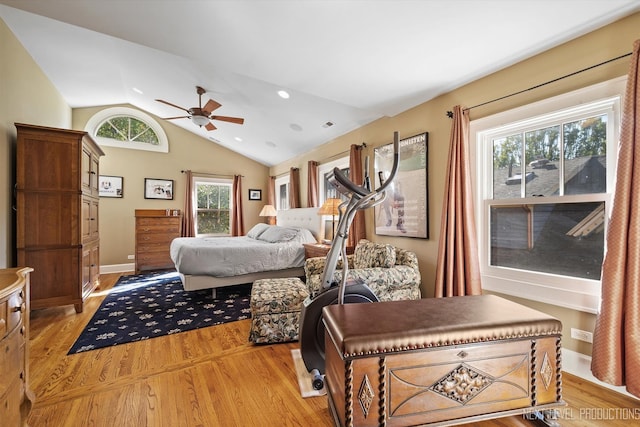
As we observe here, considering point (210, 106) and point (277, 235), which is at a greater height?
point (210, 106)

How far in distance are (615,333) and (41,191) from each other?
4.98 meters

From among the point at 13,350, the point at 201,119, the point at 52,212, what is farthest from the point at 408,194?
the point at 52,212

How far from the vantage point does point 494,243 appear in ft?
8.20

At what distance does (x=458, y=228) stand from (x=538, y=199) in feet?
2.01

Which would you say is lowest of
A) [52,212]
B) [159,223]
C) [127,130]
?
[159,223]

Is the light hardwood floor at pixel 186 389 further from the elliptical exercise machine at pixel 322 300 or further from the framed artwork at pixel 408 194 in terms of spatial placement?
the framed artwork at pixel 408 194

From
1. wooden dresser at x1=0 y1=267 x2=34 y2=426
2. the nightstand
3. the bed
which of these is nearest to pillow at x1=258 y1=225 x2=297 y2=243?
the bed

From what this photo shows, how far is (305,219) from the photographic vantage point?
5.11 meters

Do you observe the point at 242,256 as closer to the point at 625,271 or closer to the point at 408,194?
the point at 408,194

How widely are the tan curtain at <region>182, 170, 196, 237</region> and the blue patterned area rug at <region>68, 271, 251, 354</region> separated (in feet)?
5.38

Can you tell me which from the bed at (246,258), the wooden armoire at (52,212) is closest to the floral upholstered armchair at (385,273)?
the bed at (246,258)

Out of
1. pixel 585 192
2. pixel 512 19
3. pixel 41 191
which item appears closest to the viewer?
pixel 512 19

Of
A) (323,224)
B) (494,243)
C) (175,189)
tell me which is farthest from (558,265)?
(175,189)

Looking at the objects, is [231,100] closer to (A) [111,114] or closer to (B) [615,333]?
(A) [111,114]
